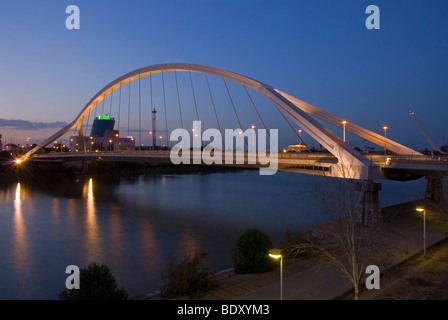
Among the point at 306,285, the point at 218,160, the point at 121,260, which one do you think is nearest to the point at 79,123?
the point at 218,160

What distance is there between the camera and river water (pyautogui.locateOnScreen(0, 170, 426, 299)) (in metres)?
11.0

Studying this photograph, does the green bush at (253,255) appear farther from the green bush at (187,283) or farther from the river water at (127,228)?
the river water at (127,228)

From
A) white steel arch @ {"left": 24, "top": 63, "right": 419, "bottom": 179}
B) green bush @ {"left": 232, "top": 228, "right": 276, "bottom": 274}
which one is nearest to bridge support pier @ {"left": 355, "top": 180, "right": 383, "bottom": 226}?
white steel arch @ {"left": 24, "top": 63, "right": 419, "bottom": 179}

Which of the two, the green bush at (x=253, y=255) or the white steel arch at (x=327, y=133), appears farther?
the white steel arch at (x=327, y=133)

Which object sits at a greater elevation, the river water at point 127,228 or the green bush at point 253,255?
the green bush at point 253,255

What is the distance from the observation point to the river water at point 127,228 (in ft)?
36.0

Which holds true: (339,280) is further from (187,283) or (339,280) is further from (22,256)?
(22,256)

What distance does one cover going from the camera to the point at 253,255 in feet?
28.9

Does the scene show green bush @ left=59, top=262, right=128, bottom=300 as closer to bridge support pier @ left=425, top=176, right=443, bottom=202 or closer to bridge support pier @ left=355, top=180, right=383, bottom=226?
bridge support pier @ left=355, top=180, right=383, bottom=226

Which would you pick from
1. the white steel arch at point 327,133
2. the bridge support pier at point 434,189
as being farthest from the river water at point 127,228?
the bridge support pier at point 434,189

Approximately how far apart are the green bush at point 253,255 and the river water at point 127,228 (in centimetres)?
196

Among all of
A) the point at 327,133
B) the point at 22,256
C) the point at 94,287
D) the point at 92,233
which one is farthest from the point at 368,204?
the point at 22,256

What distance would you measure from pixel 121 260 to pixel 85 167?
45.6 metres

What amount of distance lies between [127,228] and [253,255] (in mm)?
11324
